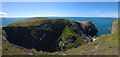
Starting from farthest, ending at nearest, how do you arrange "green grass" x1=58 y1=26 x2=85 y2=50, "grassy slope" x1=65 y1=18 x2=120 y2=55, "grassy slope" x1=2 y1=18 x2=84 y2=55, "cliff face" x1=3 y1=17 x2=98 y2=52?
"cliff face" x1=3 y1=17 x2=98 y2=52
"green grass" x1=58 y1=26 x2=85 y2=50
"grassy slope" x1=2 y1=18 x2=84 y2=55
"grassy slope" x1=65 y1=18 x2=120 y2=55

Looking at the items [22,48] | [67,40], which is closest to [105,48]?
[22,48]

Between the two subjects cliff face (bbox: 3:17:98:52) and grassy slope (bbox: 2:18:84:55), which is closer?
grassy slope (bbox: 2:18:84:55)

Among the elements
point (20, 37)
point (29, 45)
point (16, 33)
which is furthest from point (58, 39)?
point (16, 33)

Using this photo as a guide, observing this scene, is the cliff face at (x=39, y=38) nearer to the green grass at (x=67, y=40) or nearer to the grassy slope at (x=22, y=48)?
the green grass at (x=67, y=40)

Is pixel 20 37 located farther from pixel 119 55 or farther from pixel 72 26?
pixel 119 55

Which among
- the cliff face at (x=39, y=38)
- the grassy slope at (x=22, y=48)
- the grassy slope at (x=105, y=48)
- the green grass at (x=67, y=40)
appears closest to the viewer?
the grassy slope at (x=105, y=48)

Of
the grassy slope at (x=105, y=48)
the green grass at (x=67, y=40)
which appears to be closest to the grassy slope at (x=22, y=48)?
the green grass at (x=67, y=40)

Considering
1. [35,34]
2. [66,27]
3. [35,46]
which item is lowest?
[35,46]

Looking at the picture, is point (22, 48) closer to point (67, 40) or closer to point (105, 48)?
point (105, 48)

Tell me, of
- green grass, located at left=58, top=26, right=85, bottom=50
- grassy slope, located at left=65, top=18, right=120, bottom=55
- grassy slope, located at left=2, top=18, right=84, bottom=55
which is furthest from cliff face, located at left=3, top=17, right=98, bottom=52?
grassy slope, located at left=65, top=18, right=120, bottom=55

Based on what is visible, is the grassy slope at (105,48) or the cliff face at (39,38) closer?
the grassy slope at (105,48)

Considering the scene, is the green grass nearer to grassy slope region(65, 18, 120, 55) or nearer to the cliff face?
the cliff face
